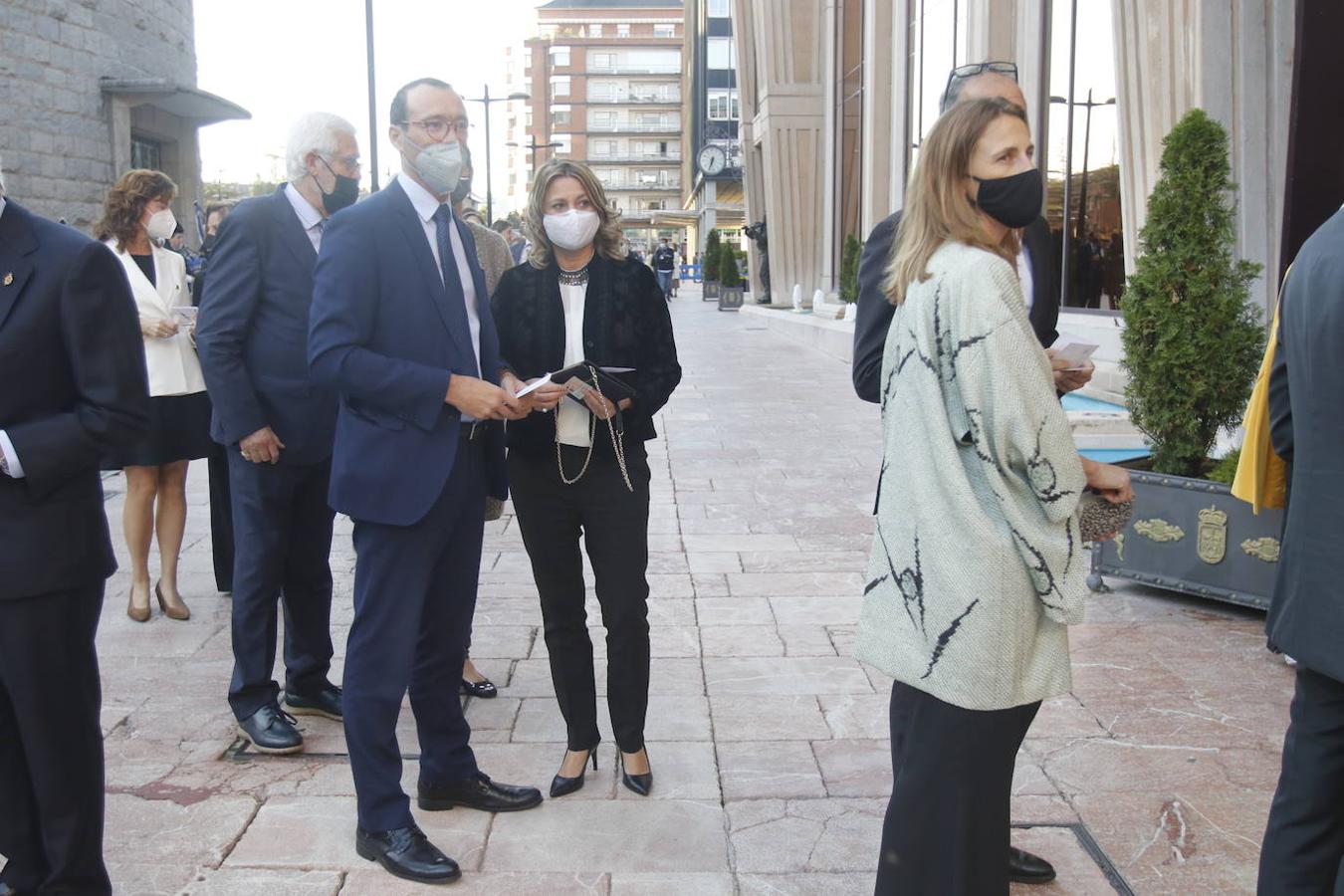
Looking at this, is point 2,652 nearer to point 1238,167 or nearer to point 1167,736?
point 1167,736

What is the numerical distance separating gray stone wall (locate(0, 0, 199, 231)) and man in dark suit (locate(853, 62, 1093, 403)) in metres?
11.1

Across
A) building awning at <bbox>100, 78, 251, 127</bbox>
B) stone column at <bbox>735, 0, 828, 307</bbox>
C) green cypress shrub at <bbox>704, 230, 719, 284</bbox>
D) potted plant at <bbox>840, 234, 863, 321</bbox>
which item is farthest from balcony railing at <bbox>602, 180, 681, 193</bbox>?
building awning at <bbox>100, 78, 251, 127</bbox>

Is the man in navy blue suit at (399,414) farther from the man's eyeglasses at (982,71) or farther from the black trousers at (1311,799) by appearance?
the black trousers at (1311,799)

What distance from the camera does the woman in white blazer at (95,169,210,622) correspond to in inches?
227

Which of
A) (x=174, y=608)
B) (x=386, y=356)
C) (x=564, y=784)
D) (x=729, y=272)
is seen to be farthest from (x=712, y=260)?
(x=386, y=356)

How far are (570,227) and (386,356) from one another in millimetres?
700

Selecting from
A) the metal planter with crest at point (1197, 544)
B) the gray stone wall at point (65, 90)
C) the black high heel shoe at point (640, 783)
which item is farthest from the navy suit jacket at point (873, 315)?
the gray stone wall at point (65, 90)

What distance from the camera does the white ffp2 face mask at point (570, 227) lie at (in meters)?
3.71

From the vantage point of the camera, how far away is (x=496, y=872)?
11.2ft

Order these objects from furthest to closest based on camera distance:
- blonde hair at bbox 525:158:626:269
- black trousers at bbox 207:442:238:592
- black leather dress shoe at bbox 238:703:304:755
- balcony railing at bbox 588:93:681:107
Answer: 1. balcony railing at bbox 588:93:681:107
2. black trousers at bbox 207:442:238:592
3. black leather dress shoe at bbox 238:703:304:755
4. blonde hair at bbox 525:158:626:269

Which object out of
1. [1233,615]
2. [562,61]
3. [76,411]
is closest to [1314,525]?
[76,411]

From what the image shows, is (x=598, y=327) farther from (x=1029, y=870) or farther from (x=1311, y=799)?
(x=1311, y=799)

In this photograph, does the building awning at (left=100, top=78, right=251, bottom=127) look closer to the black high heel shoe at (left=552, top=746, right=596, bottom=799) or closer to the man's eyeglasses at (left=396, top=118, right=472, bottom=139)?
the man's eyeglasses at (left=396, top=118, right=472, bottom=139)

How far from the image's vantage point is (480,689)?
4.79 metres
